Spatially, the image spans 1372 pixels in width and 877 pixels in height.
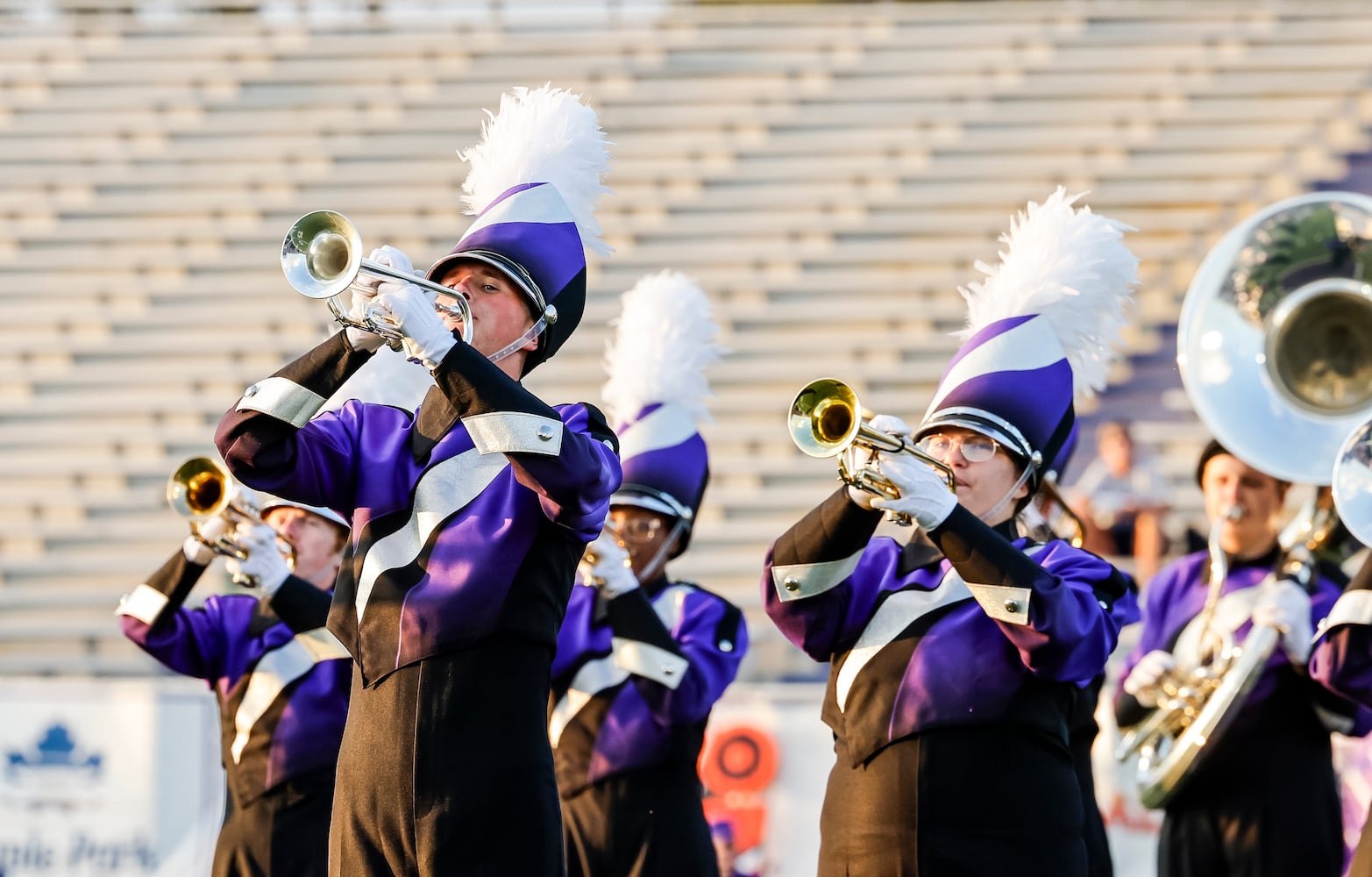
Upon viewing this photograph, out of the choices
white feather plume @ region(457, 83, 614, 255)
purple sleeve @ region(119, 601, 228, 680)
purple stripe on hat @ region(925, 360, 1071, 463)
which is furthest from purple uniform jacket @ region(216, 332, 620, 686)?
purple sleeve @ region(119, 601, 228, 680)

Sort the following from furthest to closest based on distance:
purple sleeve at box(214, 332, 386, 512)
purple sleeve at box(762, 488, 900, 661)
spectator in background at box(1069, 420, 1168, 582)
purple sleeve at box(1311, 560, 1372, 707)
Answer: spectator in background at box(1069, 420, 1168, 582), purple sleeve at box(1311, 560, 1372, 707), purple sleeve at box(762, 488, 900, 661), purple sleeve at box(214, 332, 386, 512)

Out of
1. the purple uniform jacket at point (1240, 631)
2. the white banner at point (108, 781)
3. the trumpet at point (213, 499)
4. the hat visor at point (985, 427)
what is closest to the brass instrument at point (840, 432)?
the hat visor at point (985, 427)

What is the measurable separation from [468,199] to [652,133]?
31.7 feet

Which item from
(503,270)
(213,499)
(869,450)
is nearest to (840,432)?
(869,450)

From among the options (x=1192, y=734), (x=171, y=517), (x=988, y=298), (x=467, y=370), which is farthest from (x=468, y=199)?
(x=171, y=517)

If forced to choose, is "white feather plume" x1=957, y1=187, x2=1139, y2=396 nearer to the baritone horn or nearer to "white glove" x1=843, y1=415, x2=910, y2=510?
"white glove" x1=843, y1=415, x2=910, y2=510

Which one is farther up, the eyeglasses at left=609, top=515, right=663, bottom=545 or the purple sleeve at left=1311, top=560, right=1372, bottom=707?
the eyeglasses at left=609, top=515, right=663, bottom=545

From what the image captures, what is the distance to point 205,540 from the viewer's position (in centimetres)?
480

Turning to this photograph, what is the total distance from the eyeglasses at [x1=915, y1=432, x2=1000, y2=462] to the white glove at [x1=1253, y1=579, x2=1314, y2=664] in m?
1.56

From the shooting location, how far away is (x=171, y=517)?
11914 millimetres

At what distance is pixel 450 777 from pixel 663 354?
238cm

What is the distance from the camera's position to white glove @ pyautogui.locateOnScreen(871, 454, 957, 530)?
3.54 m

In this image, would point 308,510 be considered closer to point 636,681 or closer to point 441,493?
point 636,681

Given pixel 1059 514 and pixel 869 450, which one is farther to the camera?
pixel 1059 514
